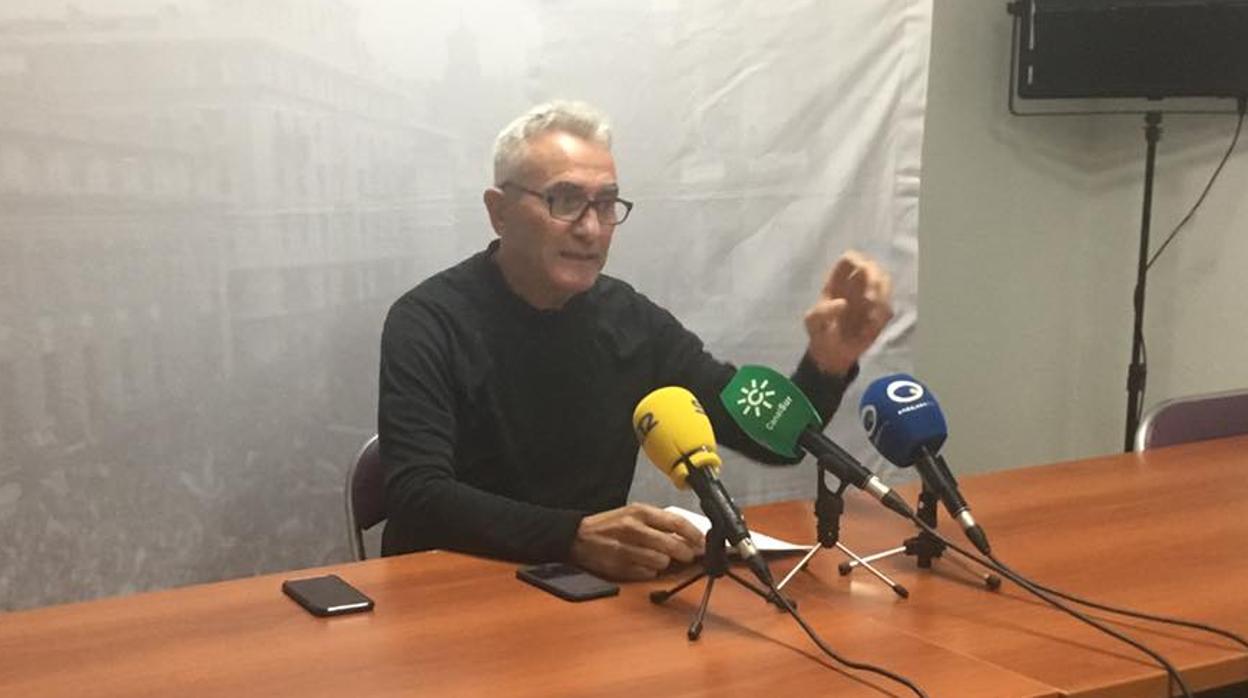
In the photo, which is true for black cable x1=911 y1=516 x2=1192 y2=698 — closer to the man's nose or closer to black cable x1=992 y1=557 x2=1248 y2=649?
black cable x1=992 y1=557 x2=1248 y2=649

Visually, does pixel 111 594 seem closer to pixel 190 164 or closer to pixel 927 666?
pixel 190 164

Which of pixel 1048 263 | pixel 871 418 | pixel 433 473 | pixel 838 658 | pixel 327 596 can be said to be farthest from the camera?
pixel 1048 263

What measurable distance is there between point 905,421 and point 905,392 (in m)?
0.05

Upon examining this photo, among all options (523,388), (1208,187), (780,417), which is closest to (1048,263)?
(1208,187)

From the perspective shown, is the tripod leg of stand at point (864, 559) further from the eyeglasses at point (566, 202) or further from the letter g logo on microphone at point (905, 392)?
the eyeglasses at point (566, 202)

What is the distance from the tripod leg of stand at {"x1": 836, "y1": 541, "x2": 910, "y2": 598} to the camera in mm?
1727

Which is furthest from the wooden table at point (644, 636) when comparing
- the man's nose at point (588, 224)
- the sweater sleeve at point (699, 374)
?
the man's nose at point (588, 224)

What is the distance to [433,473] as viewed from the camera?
2041mm

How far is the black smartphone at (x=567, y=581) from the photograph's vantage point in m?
1.70

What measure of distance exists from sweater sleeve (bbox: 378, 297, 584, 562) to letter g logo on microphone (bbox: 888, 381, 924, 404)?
0.44m

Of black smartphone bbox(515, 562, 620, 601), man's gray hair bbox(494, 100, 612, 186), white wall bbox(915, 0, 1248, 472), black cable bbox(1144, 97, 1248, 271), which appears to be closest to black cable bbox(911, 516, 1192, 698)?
black smartphone bbox(515, 562, 620, 601)

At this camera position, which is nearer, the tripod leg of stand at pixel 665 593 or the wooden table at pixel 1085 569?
the wooden table at pixel 1085 569

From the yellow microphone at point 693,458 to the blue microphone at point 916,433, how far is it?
0.26 meters

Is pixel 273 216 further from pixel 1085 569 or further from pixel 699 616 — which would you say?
pixel 1085 569
